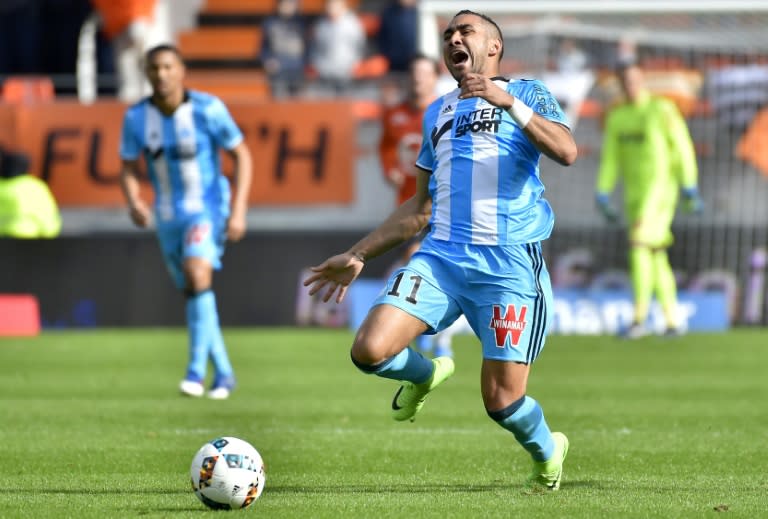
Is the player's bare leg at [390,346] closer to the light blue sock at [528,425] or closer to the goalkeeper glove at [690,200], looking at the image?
the light blue sock at [528,425]

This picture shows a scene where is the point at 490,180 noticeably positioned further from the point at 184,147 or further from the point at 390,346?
the point at 184,147

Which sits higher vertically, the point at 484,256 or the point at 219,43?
the point at 484,256

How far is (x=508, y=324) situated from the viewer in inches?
251

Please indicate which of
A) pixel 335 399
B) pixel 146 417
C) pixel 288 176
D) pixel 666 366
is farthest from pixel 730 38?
pixel 146 417

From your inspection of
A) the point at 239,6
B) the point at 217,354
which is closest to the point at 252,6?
the point at 239,6

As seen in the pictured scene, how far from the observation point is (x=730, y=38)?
1848 cm

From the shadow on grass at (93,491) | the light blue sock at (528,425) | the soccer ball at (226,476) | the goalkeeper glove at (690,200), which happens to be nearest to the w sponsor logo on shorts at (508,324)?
the light blue sock at (528,425)

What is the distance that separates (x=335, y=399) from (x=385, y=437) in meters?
2.21

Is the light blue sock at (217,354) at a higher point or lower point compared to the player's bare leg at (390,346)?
lower

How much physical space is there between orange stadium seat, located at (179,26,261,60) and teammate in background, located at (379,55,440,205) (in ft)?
32.3

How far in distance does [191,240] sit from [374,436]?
2596mm

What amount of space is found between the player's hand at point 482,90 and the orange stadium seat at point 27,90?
43.1 ft

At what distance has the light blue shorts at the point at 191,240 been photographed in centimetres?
1049

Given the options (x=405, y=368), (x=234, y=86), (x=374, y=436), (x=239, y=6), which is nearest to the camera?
(x=405, y=368)
